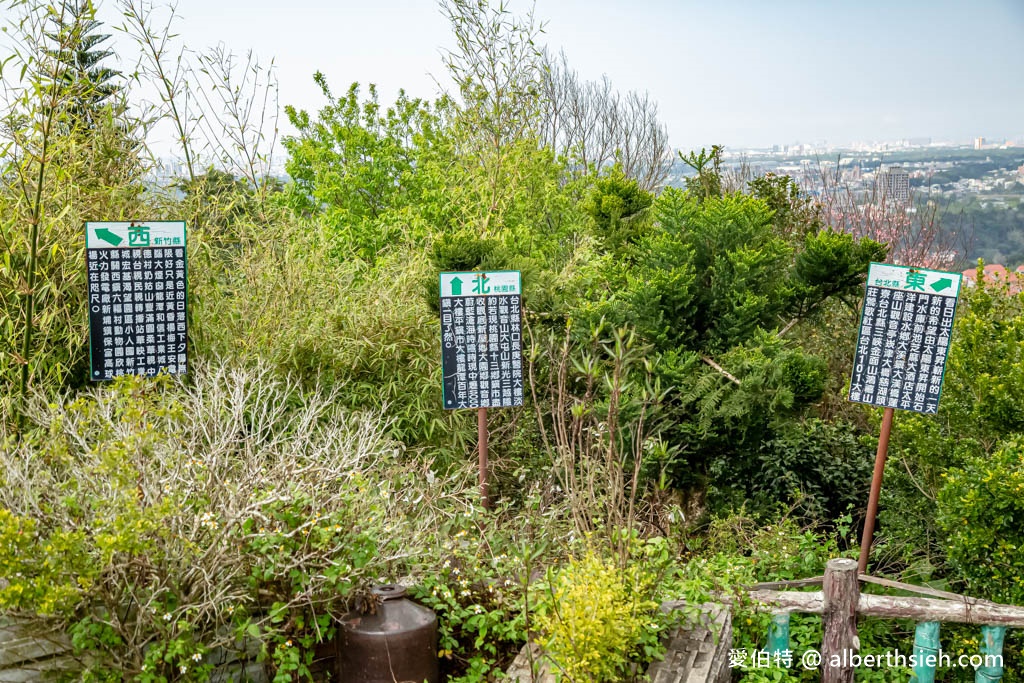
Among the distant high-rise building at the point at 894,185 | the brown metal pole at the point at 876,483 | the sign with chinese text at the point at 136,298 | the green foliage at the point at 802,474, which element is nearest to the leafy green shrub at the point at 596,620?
the brown metal pole at the point at 876,483

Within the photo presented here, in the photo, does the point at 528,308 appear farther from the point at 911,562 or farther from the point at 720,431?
the point at 911,562

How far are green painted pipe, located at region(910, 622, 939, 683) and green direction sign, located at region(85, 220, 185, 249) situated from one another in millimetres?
4278

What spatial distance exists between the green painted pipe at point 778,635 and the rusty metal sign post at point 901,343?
82cm

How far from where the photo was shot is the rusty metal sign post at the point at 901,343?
490cm

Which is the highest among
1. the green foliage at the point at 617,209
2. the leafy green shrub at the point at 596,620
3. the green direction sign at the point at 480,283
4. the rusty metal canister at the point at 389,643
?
the green foliage at the point at 617,209

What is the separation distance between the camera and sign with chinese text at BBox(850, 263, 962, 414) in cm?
490

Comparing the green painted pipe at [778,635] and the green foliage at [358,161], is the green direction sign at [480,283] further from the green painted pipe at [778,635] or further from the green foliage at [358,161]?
the green foliage at [358,161]

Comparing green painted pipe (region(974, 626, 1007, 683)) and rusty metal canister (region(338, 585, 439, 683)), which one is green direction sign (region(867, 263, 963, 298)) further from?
rusty metal canister (region(338, 585, 439, 683))

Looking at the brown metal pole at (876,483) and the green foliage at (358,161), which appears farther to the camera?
the green foliage at (358,161)

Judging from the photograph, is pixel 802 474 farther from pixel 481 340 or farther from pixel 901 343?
pixel 481 340

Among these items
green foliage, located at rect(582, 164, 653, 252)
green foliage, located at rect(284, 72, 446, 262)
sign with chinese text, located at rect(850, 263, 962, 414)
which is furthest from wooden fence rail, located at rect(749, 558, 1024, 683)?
green foliage, located at rect(284, 72, 446, 262)

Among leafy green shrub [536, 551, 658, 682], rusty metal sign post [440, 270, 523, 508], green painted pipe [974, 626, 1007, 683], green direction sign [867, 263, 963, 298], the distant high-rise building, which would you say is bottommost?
green painted pipe [974, 626, 1007, 683]

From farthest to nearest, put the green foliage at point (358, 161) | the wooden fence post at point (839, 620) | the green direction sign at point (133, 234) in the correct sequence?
the green foliage at point (358, 161) → the green direction sign at point (133, 234) → the wooden fence post at point (839, 620)

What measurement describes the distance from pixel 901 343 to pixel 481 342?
2280 millimetres
